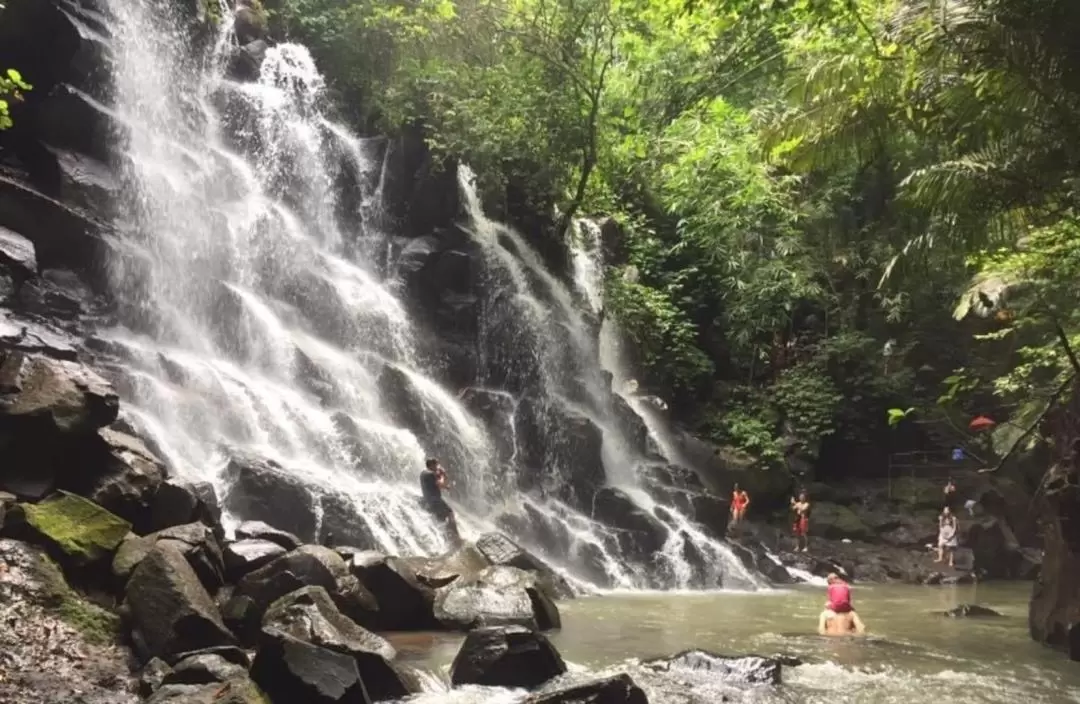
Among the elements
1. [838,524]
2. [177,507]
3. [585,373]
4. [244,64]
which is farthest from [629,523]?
[244,64]

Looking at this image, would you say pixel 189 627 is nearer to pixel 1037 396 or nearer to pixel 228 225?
pixel 228 225

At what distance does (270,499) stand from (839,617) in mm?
7819

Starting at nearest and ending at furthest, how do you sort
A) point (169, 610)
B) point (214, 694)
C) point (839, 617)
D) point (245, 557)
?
point (214, 694) → point (169, 610) → point (245, 557) → point (839, 617)

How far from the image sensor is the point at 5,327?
11.1 metres

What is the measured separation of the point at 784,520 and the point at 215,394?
14220mm

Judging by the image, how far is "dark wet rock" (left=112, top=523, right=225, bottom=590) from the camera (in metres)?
7.98

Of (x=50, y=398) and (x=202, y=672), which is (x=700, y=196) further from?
(x=202, y=672)

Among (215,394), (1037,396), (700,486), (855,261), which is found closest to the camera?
(215,394)

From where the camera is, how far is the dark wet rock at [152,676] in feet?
21.4

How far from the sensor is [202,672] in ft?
21.1

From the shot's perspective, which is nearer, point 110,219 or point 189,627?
point 189,627

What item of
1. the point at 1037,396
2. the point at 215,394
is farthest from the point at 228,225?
the point at 1037,396

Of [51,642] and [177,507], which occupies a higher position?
[177,507]

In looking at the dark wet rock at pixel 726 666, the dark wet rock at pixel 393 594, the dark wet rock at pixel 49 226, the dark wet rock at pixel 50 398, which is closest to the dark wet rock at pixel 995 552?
the dark wet rock at pixel 726 666
